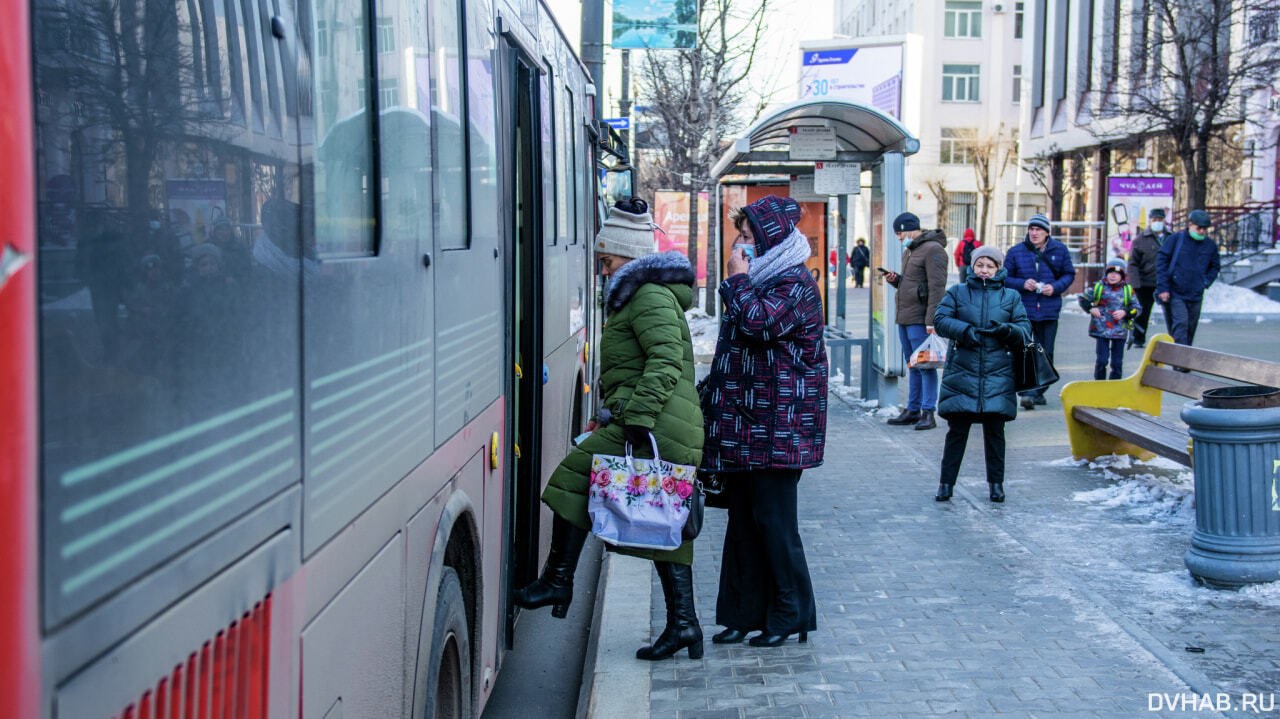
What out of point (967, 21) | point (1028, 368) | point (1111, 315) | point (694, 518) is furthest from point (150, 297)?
point (967, 21)

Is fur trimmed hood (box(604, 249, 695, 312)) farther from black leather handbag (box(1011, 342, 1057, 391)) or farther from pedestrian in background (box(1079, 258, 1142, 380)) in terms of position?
pedestrian in background (box(1079, 258, 1142, 380))

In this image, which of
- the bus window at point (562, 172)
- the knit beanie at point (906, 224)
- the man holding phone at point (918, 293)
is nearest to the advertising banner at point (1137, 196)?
the man holding phone at point (918, 293)

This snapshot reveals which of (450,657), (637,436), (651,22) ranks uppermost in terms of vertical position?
(651,22)

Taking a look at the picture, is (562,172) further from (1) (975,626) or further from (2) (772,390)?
(1) (975,626)

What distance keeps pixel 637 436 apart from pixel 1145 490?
4603mm

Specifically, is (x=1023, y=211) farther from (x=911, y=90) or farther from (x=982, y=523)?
(x=982, y=523)

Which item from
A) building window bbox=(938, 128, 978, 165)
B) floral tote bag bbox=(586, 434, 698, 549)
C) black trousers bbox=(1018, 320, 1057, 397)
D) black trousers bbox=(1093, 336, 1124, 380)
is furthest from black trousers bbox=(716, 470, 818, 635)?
building window bbox=(938, 128, 978, 165)

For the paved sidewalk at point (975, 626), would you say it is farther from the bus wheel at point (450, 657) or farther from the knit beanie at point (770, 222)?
the knit beanie at point (770, 222)

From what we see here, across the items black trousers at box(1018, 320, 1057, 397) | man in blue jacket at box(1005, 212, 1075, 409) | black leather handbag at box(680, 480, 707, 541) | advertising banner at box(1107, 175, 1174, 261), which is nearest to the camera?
black leather handbag at box(680, 480, 707, 541)

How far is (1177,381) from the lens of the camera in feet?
27.0

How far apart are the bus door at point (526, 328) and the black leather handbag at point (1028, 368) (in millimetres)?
3576

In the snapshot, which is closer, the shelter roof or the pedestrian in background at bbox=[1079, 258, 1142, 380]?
the shelter roof

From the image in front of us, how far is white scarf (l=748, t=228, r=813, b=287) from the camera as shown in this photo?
4.89m

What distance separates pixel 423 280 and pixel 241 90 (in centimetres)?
120
